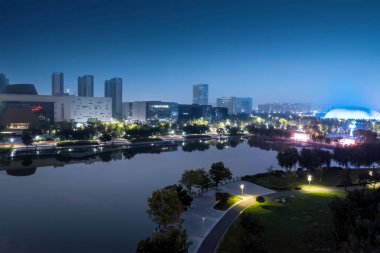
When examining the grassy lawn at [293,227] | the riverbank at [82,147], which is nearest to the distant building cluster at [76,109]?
the riverbank at [82,147]

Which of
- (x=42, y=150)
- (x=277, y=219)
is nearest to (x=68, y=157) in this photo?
(x=42, y=150)

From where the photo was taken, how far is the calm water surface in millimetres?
14711

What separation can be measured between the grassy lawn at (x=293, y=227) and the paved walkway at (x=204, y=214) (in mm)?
1127

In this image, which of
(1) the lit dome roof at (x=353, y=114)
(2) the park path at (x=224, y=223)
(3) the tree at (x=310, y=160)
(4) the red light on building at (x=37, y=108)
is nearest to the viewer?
(2) the park path at (x=224, y=223)

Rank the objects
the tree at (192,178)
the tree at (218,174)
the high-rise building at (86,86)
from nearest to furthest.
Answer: the tree at (192,178)
the tree at (218,174)
the high-rise building at (86,86)

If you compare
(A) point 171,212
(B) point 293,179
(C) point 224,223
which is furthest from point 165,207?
(B) point 293,179

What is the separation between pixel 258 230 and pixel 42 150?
38.7m

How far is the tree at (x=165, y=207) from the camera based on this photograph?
14.9 meters

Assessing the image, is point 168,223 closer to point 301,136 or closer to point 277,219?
point 277,219

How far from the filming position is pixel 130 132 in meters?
58.0

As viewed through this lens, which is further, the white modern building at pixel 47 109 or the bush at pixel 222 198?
the white modern building at pixel 47 109

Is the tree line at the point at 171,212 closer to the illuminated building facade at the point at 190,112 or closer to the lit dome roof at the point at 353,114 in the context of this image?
the illuminated building facade at the point at 190,112

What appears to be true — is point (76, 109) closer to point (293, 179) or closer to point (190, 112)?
point (190, 112)

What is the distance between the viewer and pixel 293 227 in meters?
15.6
